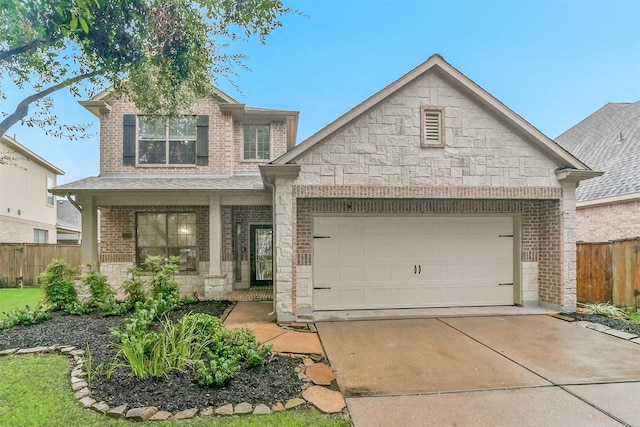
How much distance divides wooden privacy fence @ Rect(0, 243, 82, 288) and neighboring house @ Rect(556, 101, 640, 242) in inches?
769

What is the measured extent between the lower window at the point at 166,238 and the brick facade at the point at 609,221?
13.4m

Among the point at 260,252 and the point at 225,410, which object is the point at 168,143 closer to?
the point at 260,252

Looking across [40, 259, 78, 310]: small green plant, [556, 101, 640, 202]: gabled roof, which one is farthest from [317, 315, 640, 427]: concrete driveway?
[556, 101, 640, 202]: gabled roof

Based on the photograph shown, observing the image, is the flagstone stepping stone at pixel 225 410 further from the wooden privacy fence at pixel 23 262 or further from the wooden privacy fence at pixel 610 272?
the wooden privacy fence at pixel 23 262

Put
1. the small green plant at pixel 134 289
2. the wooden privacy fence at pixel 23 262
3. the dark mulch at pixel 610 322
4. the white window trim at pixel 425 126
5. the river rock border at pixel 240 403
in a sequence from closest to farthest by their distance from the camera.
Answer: the river rock border at pixel 240 403, the dark mulch at pixel 610 322, the white window trim at pixel 425 126, the small green plant at pixel 134 289, the wooden privacy fence at pixel 23 262

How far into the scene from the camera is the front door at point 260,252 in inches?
443

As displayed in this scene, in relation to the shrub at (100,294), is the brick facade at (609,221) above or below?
above

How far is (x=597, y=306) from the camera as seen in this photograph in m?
7.76

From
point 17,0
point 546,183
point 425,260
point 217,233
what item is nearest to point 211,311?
point 217,233

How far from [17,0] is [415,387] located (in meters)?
6.43

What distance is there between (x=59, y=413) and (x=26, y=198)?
59.2 feet

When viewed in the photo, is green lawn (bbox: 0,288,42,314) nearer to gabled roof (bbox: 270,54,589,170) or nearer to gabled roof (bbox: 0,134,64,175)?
gabled roof (bbox: 0,134,64,175)

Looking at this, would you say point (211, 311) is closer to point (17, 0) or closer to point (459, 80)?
point (17, 0)

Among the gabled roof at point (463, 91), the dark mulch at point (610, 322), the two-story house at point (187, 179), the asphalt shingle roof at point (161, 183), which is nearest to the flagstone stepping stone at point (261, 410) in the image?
the gabled roof at point (463, 91)
